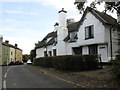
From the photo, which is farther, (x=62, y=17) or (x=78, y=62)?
(x=62, y=17)

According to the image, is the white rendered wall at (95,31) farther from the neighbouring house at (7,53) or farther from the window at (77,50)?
the neighbouring house at (7,53)

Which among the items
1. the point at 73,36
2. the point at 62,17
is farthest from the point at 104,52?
the point at 62,17

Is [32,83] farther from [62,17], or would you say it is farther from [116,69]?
[62,17]

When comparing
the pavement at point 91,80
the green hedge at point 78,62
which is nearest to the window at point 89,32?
the green hedge at point 78,62

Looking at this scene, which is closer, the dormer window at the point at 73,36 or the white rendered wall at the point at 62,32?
the dormer window at the point at 73,36

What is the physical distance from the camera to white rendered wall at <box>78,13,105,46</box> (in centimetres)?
2803

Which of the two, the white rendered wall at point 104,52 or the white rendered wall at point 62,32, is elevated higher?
the white rendered wall at point 62,32

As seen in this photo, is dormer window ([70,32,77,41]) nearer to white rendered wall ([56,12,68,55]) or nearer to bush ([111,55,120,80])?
white rendered wall ([56,12,68,55])

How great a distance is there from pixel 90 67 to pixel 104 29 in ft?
25.8

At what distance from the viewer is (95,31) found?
2895cm

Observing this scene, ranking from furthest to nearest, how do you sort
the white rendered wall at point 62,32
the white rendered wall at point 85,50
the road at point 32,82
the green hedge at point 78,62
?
the white rendered wall at point 62,32 → the white rendered wall at point 85,50 → the green hedge at point 78,62 → the road at point 32,82

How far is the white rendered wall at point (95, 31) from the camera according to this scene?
28.0 metres

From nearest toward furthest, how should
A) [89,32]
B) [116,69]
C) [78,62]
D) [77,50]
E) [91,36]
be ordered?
1. [116,69]
2. [78,62]
3. [91,36]
4. [89,32]
5. [77,50]

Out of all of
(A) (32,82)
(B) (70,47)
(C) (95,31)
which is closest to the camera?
(A) (32,82)
